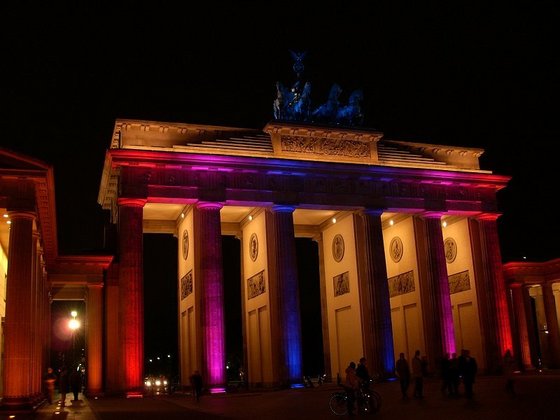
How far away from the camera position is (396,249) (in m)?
49.1

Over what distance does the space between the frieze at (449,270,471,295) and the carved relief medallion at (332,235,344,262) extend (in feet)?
28.3

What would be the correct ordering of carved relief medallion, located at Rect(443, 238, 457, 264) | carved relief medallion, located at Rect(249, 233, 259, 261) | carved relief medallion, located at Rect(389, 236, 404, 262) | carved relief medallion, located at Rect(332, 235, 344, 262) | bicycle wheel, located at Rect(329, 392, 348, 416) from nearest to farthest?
bicycle wheel, located at Rect(329, 392, 348, 416) < carved relief medallion, located at Rect(249, 233, 259, 261) < carved relief medallion, located at Rect(332, 235, 344, 262) < carved relief medallion, located at Rect(389, 236, 404, 262) < carved relief medallion, located at Rect(443, 238, 457, 264)

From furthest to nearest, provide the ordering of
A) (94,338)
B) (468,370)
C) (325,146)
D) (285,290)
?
(325,146) → (285,290) → (94,338) → (468,370)

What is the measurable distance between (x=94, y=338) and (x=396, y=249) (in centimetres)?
2212

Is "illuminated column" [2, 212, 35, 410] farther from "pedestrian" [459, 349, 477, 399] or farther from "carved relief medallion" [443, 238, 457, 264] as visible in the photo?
"carved relief medallion" [443, 238, 457, 264]

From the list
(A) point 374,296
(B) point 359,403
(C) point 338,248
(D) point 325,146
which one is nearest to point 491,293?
(A) point 374,296

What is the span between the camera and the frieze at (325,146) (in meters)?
42.8

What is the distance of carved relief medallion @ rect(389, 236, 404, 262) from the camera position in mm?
48469

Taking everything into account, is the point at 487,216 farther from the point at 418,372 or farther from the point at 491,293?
the point at 418,372

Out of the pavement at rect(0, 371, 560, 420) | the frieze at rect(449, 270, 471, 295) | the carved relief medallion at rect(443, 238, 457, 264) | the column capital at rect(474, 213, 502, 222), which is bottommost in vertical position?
the pavement at rect(0, 371, 560, 420)

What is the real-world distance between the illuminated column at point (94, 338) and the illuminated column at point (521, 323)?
2782 cm

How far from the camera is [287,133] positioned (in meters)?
42.7

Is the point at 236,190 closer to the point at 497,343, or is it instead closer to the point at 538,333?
the point at 497,343

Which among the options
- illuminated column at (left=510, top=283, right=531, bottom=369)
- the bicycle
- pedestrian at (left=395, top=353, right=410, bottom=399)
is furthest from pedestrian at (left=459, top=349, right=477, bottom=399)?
illuminated column at (left=510, top=283, right=531, bottom=369)
